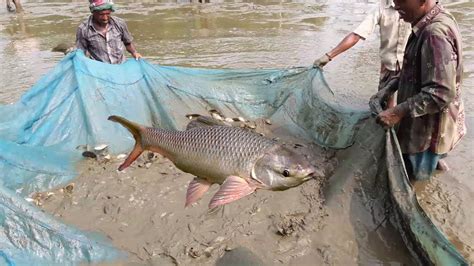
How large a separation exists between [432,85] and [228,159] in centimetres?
158

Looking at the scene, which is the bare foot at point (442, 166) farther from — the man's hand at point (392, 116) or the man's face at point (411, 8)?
the man's face at point (411, 8)

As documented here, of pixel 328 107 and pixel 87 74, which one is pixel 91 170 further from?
pixel 328 107

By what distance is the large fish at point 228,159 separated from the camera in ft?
6.82

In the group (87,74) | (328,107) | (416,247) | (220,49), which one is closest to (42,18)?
(220,49)

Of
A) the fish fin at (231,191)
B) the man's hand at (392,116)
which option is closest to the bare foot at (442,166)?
the man's hand at (392,116)

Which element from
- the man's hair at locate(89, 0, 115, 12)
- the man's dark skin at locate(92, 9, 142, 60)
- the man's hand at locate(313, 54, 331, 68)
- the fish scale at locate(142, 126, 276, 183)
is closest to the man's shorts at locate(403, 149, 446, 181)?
the man's hand at locate(313, 54, 331, 68)

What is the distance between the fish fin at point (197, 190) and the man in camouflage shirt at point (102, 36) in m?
3.17

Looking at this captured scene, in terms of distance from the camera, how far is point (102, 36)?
518 centimetres

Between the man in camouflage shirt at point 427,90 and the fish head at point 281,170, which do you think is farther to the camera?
the man in camouflage shirt at point 427,90

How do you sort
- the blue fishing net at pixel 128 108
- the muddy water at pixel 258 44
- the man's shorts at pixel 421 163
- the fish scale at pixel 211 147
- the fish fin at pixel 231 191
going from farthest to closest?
the blue fishing net at pixel 128 108
the muddy water at pixel 258 44
the man's shorts at pixel 421 163
the fish scale at pixel 211 147
the fish fin at pixel 231 191

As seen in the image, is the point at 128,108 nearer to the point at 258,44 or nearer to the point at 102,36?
the point at 102,36

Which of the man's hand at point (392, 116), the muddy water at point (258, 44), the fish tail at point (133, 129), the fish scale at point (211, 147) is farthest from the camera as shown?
the muddy water at point (258, 44)

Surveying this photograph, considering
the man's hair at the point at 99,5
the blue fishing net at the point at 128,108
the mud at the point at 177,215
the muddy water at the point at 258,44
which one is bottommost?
the muddy water at the point at 258,44

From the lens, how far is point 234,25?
525 inches
